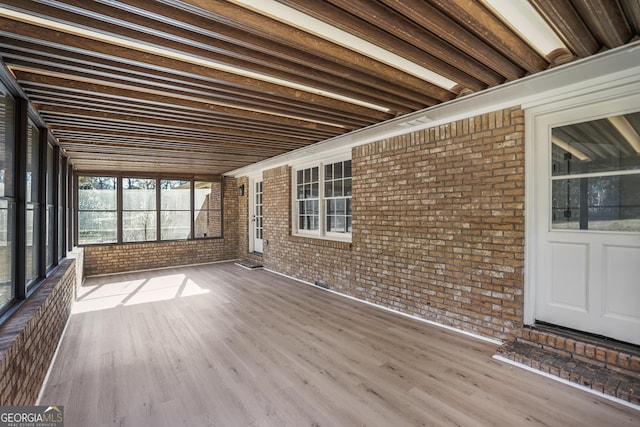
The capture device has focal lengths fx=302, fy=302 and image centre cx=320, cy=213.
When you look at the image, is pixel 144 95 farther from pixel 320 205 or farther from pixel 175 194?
pixel 175 194

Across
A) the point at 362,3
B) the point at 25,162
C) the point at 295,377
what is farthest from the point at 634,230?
the point at 25,162

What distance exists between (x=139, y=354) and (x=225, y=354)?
0.90m

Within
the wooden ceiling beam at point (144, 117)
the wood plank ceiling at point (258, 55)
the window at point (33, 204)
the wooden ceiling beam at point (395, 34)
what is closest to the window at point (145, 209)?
the wooden ceiling beam at point (144, 117)

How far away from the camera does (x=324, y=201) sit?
5918mm

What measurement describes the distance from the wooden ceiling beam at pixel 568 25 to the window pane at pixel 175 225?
28.0 ft

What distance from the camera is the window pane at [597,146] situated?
2.58 m

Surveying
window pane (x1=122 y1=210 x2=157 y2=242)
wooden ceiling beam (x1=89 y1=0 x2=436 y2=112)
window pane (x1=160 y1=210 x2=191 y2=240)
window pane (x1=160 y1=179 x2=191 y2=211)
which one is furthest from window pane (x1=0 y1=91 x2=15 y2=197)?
window pane (x1=160 y1=210 x2=191 y2=240)

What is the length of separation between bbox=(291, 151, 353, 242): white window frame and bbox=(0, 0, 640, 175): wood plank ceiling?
1.87m

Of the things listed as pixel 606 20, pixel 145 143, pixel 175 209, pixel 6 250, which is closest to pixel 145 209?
pixel 175 209

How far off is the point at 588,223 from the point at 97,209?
30.3 ft

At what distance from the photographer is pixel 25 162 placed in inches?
101

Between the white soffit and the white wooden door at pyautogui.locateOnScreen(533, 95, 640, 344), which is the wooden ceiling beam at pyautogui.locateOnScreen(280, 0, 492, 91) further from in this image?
the white wooden door at pyautogui.locateOnScreen(533, 95, 640, 344)

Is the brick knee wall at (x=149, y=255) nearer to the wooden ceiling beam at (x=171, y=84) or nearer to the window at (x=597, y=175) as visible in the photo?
the wooden ceiling beam at (x=171, y=84)

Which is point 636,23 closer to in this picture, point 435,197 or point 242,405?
point 435,197
